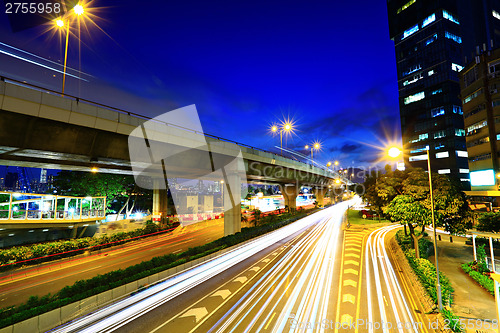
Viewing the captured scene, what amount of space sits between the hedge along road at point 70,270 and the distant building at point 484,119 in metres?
67.3

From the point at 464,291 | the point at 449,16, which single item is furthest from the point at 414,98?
the point at 464,291

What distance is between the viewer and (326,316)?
1234 centimetres

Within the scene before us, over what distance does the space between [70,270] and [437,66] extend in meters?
125

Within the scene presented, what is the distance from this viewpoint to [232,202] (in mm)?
29859

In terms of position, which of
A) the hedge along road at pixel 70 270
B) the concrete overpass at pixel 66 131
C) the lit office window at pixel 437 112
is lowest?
the hedge along road at pixel 70 270

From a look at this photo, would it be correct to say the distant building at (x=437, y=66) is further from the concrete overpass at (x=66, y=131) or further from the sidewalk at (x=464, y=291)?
the concrete overpass at (x=66, y=131)

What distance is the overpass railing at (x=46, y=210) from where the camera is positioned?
26.0 meters

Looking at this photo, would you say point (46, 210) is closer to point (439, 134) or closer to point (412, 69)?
point (439, 134)

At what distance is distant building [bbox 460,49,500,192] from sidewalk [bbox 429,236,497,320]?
143 ft

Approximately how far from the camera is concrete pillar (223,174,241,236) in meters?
29.6

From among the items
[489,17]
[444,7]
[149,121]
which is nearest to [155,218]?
[149,121]

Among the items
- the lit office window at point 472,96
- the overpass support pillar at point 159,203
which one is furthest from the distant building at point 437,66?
the overpass support pillar at point 159,203

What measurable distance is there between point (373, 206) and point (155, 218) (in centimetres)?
3698

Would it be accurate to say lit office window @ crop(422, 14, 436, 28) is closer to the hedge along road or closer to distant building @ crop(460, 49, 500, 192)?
distant building @ crop(460, 49, 500, 192)
